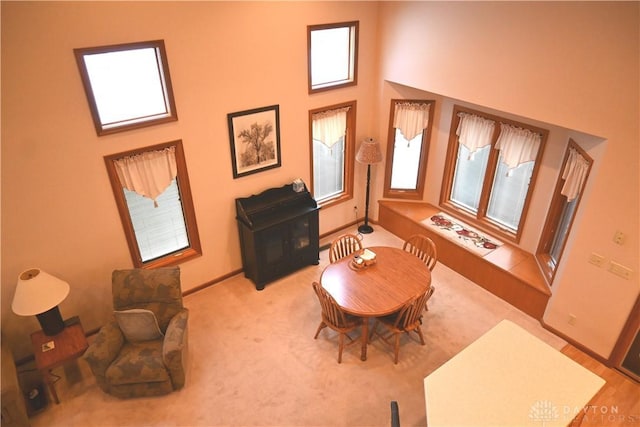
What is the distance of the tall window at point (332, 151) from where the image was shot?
6172 millimetres

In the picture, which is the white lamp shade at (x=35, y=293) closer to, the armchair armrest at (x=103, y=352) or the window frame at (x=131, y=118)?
the armchair armrest at (x=103, y=352)

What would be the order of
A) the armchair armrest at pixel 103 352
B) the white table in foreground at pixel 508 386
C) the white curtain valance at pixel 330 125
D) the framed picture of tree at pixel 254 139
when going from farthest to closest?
1. the white curtain valance at pixel 330 125
2. the framed picture of tree at pixel 254 139
3. the armchair armrest at pixel 103 352
4. the white table in foreground at pixel 508 386

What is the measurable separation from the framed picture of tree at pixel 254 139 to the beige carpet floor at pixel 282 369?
1.72 metres

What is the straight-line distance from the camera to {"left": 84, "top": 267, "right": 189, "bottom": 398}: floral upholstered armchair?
13.9ft

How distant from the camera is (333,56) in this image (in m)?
6.00

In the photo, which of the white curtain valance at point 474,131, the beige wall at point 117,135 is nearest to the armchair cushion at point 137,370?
the beige wall at point 117,135

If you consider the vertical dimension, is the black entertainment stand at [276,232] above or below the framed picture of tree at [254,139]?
below

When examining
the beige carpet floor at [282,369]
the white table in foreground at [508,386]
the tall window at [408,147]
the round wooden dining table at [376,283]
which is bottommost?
the beige carpet floor at [282,369]

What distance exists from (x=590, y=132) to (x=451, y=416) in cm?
305

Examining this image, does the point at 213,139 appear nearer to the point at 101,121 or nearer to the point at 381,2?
the point at 101,121

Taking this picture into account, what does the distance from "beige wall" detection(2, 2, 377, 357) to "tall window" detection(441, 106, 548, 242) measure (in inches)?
74.0

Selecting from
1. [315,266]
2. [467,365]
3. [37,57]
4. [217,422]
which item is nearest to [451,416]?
[467,365]

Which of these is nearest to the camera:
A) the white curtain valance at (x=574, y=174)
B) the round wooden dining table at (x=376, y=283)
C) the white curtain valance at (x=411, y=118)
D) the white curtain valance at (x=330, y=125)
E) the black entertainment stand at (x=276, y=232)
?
the round wooden dining table at (x=376, y=283)

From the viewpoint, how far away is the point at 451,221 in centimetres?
659
